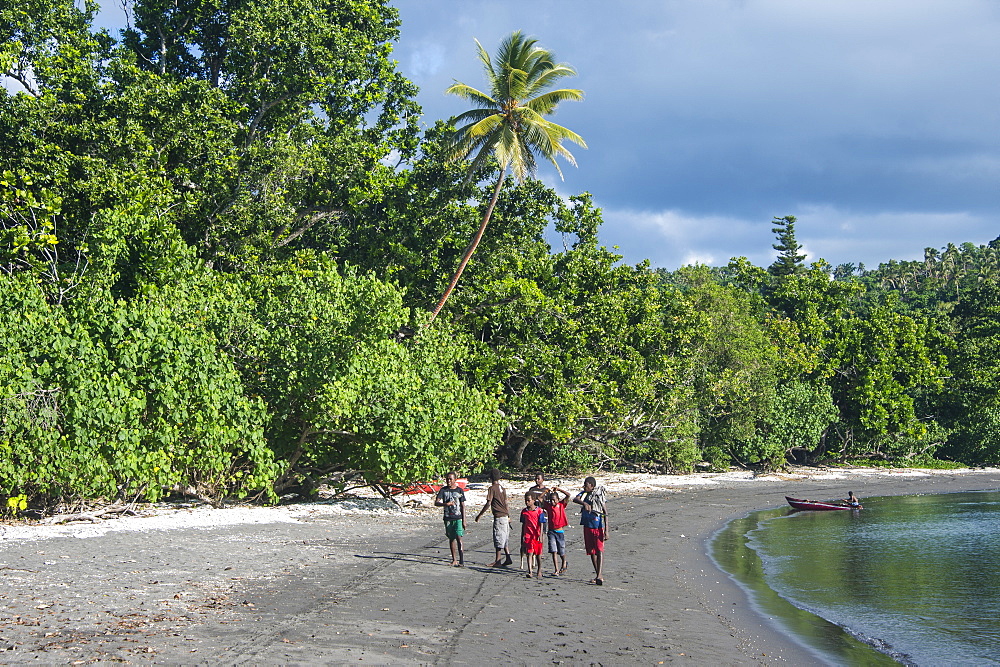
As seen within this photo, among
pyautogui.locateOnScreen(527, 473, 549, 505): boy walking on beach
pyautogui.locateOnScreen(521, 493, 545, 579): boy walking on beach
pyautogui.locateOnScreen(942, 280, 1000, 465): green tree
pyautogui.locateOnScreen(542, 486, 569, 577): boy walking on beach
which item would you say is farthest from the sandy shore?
pyautogui.locateOnScreen(942, 280, 1000, 465): green tree

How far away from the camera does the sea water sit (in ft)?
42.5

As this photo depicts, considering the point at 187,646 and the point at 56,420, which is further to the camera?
the point at 56,420

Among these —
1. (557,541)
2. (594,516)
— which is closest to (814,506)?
(557,541)

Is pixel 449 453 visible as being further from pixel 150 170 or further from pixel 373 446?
pixel 150 170

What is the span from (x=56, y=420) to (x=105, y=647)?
33.5ft

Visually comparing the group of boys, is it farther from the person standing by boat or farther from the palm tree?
the palm tree

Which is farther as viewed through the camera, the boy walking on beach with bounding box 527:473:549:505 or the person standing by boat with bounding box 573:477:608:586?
the boy walking on beach with bounding box 527:473:549:505

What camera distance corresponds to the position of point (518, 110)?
28953 millimetres

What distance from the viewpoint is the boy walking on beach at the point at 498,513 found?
46.7 feet

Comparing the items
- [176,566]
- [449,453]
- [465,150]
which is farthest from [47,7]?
[176,566]

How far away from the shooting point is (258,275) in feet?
88.8

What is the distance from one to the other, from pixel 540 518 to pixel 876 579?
33.3 ft

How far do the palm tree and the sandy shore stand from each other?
46.4 feet

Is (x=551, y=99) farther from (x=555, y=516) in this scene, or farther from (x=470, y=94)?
(x=555, y=516)
